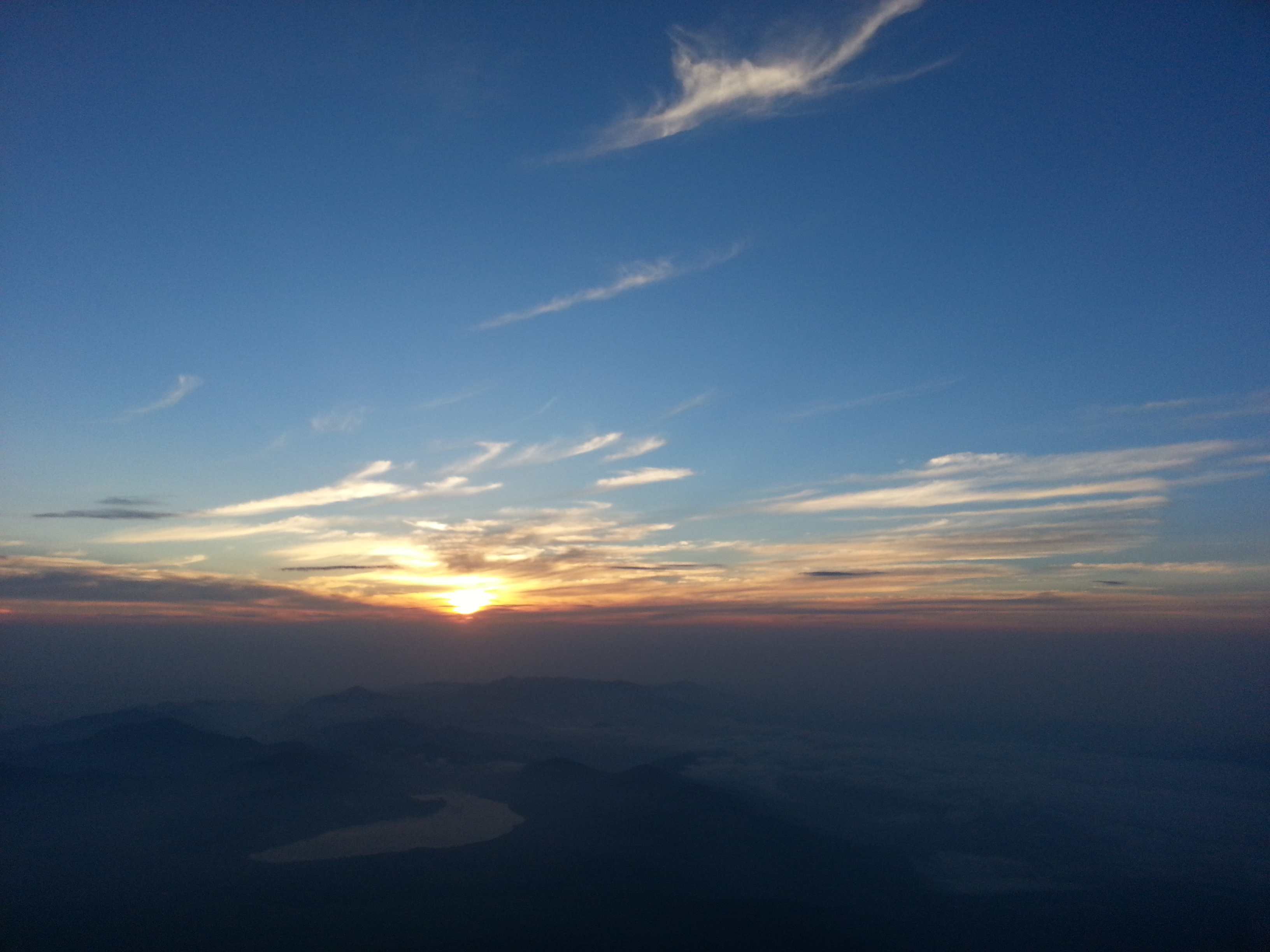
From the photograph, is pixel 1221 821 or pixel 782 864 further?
pixel 1221 821

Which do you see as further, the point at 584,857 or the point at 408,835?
the point at 408,835

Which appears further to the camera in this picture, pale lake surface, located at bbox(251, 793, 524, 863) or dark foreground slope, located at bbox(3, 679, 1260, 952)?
pale lake surface, located at bbox(251, 793, 524, 863)

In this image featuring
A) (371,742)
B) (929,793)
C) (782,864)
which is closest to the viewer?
(782,864)

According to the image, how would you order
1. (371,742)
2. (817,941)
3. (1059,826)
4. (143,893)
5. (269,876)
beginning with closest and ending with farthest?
1. (817,941)
2. (143,893)
3. (269,876)
4. (1059,826)
5. (371,742)

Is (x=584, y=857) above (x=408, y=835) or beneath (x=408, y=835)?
beneath

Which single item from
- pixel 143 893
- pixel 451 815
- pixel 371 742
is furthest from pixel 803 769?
pixel 143 893

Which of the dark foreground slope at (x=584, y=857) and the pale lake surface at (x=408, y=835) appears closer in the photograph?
the dark foreground slope at (x=584, y=857)

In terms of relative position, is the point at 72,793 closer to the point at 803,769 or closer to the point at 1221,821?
the point at 803,769
